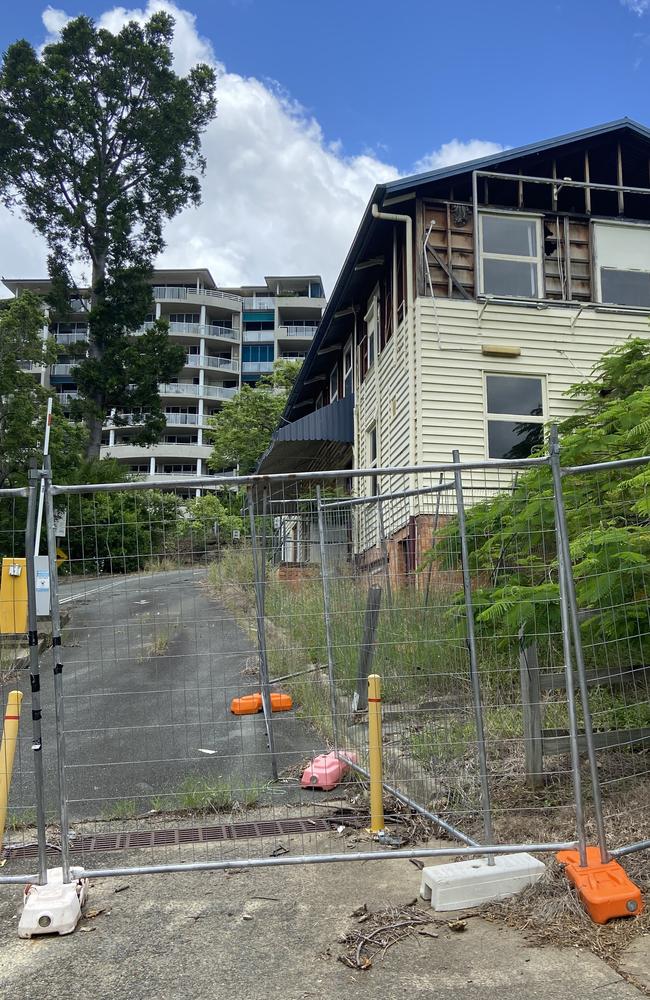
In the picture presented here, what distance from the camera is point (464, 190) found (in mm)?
14102

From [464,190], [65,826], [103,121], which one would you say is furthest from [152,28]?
[65,826]

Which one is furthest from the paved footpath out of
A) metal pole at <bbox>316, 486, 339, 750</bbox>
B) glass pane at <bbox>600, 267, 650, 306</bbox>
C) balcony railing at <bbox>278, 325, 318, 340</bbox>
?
balcony railing at <bbox>278, 325, 318, 340</bbox>

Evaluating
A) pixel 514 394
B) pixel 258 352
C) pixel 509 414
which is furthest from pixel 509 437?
pixel 258 352

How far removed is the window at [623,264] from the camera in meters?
14.4

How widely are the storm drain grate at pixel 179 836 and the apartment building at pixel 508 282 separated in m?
8.99

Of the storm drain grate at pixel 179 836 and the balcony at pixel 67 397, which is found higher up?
the balcony at pixel 67 397

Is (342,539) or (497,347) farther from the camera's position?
(497,347)

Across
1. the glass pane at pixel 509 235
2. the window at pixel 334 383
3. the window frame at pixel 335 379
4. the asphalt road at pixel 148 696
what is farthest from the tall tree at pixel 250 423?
the asphalt road at pixel 148 696

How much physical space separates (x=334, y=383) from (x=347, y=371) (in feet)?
7.80

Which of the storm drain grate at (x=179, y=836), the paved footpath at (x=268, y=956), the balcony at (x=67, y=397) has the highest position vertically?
the balcony at (x=67, y=397)

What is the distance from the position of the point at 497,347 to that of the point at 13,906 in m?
11.7

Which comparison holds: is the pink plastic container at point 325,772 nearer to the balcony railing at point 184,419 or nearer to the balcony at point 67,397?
the balcony at point 67,397

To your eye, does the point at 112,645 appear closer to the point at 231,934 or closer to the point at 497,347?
the point at 231,934

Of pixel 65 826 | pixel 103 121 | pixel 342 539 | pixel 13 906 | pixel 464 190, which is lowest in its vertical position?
pixel 13 906
